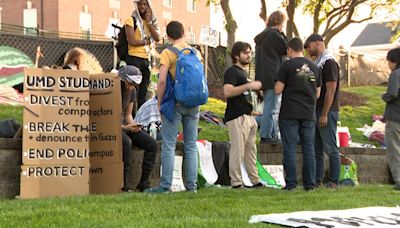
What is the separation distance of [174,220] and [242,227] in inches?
23.9

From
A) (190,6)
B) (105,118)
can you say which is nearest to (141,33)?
(105,118)

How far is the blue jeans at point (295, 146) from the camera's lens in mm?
8852

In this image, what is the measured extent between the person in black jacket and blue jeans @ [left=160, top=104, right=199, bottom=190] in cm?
232

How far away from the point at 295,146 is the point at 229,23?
1371cm

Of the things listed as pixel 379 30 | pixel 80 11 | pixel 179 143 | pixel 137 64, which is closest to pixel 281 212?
pixel 179 143

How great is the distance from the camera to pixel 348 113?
1898 cm

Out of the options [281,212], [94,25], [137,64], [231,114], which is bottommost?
[281,212]

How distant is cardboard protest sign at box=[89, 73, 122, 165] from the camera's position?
28.2 feet

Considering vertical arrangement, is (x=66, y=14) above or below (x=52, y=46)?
above

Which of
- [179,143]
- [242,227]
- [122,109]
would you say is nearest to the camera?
[242,227]

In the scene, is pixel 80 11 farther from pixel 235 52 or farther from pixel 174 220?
pixel 174 220

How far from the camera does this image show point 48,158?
8.06m

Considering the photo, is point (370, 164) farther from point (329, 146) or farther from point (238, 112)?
point (238, 112)

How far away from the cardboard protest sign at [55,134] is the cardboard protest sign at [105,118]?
28 cm
